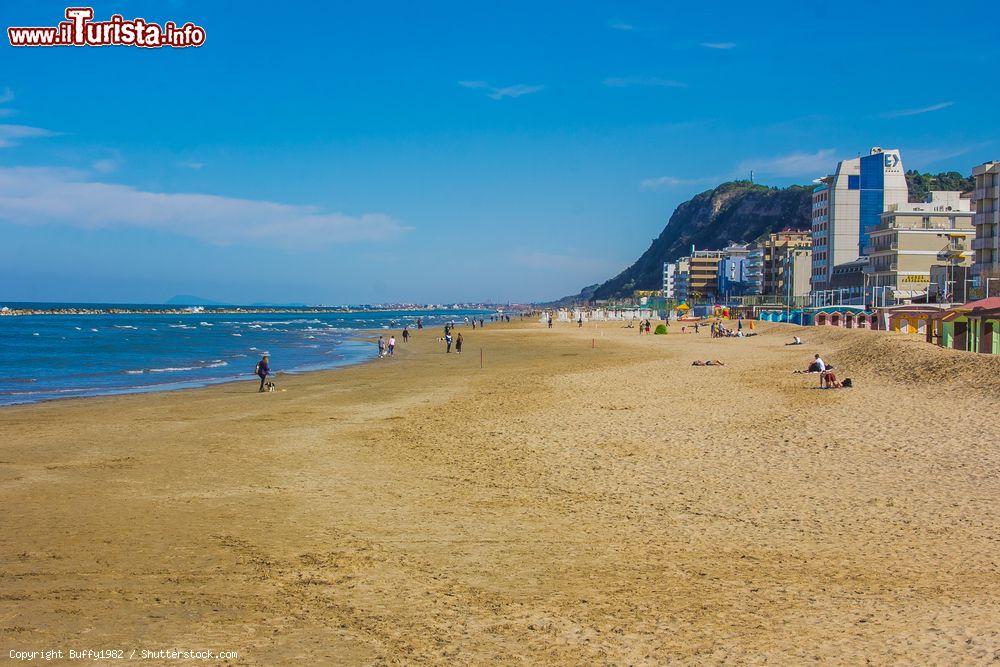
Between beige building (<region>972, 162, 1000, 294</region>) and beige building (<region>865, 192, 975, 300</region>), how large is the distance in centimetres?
454

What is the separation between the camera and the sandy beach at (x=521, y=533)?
647cm

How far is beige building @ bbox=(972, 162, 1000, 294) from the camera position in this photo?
64438mm

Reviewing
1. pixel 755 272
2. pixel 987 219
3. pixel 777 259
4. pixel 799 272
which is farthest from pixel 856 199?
pixel 755 272

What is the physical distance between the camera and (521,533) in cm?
936

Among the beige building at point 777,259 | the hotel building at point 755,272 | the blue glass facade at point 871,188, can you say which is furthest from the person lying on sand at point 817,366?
the hotel building at point 755,272

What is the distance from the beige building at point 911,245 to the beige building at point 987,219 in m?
4.54

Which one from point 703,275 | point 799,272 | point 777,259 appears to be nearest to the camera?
point 799,272

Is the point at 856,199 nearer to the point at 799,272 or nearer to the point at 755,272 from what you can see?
the point at 799,272

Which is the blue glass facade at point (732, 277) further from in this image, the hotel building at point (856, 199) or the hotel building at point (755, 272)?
the hotel building at point (856, 199)

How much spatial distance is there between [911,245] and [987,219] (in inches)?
483

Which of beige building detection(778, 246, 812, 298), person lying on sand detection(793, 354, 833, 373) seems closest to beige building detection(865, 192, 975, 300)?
beige building detection(778, 246, 812, 298)

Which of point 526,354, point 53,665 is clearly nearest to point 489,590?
point 53,665

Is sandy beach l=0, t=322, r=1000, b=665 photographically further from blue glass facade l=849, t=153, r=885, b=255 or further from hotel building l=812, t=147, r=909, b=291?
blue glass facade l=849, t=153, r=885, b=255

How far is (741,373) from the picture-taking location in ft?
90.2
